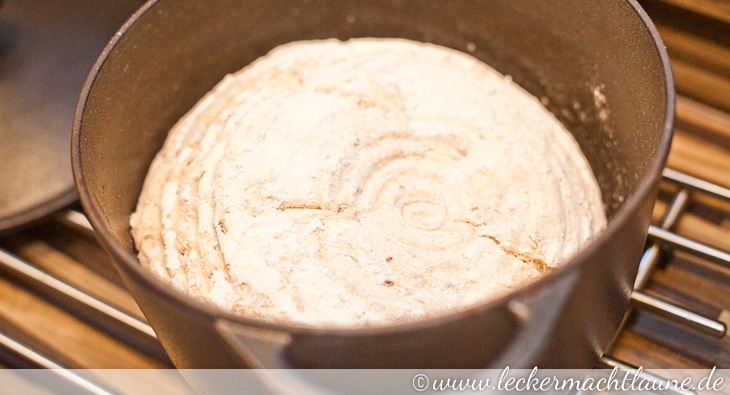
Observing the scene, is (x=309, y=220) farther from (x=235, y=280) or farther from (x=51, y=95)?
(x=51, y=95)

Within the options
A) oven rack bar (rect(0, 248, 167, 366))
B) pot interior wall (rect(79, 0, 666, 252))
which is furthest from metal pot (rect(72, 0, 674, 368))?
oven rack bar (rect(0, 248, 167, 366))

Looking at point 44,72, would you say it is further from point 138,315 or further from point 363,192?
point 363,192

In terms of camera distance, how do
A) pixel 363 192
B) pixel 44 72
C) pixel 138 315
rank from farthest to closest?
pixel 44 72 < pixel 138 315 < pixel 363 192

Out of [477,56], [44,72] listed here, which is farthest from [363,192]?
[44,72]

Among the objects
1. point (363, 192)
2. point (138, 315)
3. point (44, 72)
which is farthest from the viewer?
point (44, 72)

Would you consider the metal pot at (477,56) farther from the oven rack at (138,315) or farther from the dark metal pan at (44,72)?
the dark metal pan at (44,72)

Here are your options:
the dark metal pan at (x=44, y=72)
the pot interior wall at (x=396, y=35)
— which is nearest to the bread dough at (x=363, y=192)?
the pot interior wall at (x=396, y=35)

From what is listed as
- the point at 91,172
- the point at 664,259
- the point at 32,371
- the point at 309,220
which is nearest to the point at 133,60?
the point at 91,172

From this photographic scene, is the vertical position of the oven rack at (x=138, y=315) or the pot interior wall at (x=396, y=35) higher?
the pot interior wall at (x=396, y=35)

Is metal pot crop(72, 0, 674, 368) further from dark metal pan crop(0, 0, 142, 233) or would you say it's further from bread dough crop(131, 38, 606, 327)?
dark metal pan crop(0, 0, 142, 233)
